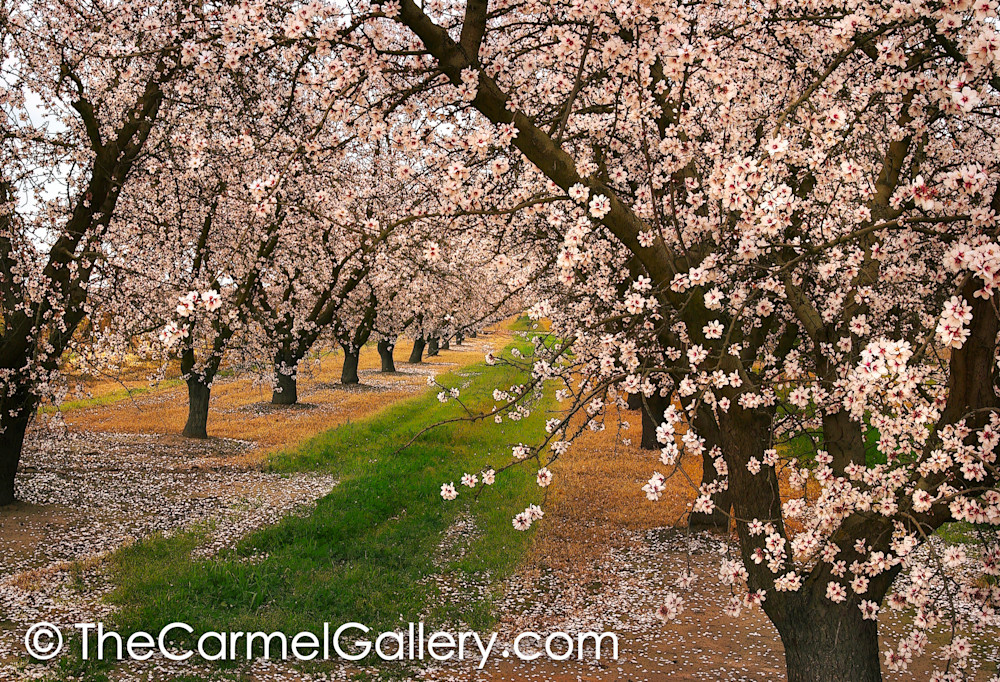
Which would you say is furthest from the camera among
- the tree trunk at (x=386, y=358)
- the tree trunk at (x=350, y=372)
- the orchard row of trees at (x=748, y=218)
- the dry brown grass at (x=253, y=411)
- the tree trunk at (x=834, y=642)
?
the tree trunk at (x=386, y=358)

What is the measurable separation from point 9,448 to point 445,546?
26.5 ft

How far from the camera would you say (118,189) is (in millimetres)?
12797

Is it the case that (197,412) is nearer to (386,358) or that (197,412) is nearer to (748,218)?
(748,218)

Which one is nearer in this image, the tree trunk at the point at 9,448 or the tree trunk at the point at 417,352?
the tree trunk at the point at 9,448

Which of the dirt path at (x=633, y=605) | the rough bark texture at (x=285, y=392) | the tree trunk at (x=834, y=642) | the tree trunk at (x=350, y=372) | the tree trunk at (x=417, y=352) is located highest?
the tree trunk at (x=417, y=352)

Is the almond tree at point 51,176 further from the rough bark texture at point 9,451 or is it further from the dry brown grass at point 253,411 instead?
the dry brown grass at point 253,411

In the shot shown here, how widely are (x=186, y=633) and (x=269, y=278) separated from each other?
16437 mm

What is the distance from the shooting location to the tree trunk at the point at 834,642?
5.95 meters

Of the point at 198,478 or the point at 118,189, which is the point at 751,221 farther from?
the point at 198,478

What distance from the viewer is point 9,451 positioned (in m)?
12.3

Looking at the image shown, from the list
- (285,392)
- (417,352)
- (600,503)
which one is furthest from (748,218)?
(417,352)

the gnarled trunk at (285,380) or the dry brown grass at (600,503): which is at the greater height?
the gnarled trunk at (285,380)

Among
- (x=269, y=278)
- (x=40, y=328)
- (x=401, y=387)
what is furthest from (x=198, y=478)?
(x=401, y=387)

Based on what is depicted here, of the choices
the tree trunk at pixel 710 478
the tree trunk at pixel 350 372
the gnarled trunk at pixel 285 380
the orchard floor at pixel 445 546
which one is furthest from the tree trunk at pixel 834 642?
the tree trunk at pixel 350 372
